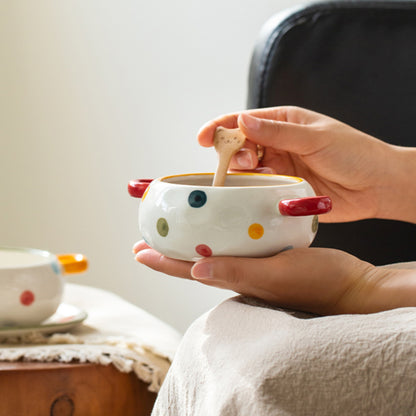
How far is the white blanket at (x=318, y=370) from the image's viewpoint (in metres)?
0.37

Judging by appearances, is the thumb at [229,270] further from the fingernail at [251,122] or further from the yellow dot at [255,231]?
the fingernail at [251,122]

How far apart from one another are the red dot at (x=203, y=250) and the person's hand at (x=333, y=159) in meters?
0.18

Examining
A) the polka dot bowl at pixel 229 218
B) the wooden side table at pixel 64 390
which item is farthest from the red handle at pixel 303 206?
the wooden side table at pixel 64 390

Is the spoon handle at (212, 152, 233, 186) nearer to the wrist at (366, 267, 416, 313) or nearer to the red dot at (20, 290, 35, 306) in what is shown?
the wrist at (366, 267, 416, 313)

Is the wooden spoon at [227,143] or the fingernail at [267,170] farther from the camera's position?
the fingernail at [267,170]

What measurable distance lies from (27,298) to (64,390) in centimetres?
15

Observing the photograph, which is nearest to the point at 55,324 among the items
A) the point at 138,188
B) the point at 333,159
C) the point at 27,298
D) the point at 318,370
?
the point at 27,298

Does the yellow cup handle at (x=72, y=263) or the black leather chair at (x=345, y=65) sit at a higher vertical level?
the black leather chair at (x=345, y=65)

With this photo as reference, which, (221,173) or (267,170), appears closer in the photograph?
(221,173)

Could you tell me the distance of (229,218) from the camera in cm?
52

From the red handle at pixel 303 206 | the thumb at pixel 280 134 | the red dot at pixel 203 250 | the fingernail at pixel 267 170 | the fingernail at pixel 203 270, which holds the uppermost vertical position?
the thumb at pixel 280 134

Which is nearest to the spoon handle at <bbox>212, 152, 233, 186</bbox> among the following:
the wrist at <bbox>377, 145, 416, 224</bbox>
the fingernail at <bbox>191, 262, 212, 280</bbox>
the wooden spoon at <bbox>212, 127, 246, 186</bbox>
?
the wooden spoon at <bbox>212, 127, 246, 186</bbox>

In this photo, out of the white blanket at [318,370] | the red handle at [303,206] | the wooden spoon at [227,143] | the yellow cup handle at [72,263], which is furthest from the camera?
the yellow cup handle at [72,263]

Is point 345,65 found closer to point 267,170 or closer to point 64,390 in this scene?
point 267,170
